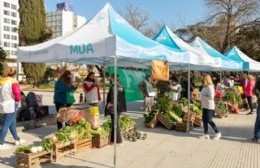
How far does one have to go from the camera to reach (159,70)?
29.5ft

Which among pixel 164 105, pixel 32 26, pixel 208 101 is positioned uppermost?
pixel 32 26

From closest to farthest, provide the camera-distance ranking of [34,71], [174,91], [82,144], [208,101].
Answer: [82,144] < [208,101] < [174,91] < [34,71]

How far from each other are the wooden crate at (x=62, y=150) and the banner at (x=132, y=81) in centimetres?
994

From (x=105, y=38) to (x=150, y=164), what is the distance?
2.63m

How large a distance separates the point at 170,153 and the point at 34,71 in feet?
106

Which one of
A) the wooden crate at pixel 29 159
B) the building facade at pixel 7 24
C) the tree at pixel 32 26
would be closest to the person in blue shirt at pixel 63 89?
the wooden crate at pixel 29 159

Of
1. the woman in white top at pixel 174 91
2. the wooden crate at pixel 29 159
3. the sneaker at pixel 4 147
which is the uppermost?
the woman in white top at pixel 174 91

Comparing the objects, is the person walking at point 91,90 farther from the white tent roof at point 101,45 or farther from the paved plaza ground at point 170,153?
the white tent roof at point 101,45

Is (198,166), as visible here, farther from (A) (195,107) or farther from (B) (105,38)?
(A) (195,107)

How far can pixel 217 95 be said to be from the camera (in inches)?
619

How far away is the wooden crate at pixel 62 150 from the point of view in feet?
23.7

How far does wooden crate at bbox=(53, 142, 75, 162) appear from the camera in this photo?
723 centimetres

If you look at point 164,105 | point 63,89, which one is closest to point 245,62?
point 164,105

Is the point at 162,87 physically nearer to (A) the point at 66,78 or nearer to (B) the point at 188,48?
(B) the point at 188,48
